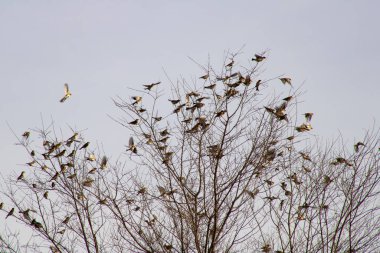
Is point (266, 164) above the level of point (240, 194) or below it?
above

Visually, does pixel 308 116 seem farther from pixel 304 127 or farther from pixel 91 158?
pixel 91 158

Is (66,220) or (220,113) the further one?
(66,220)

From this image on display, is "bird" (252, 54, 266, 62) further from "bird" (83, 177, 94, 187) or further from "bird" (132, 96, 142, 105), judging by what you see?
"bird" (83, 177, 94, 187)

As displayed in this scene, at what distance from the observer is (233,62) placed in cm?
621

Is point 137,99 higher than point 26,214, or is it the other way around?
point 137,99

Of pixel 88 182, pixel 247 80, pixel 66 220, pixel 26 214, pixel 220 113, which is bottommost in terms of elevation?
pixel 66 220

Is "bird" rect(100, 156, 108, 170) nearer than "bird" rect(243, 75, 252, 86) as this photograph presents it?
No

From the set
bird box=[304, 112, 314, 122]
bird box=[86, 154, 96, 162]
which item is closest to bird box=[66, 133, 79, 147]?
bird box=[86, 154, 96, 162]

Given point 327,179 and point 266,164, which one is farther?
point 327,179

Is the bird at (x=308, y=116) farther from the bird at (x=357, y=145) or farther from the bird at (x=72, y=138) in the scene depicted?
the bird at (x=72, y=138)

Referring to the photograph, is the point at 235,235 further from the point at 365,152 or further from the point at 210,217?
the point at 365,152

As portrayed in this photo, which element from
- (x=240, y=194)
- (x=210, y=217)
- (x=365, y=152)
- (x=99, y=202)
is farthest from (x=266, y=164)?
(x=99, y=202)

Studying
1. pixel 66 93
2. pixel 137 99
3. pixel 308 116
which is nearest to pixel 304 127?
pixel 308 116

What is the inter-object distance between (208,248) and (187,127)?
5.47 ft
